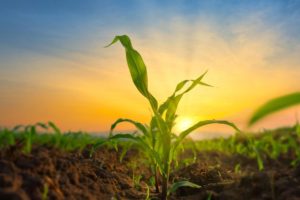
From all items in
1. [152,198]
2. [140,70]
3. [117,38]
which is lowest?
[152,198]

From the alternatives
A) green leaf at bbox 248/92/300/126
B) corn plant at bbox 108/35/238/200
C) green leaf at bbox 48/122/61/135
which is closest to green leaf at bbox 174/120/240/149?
corn plant at bbox 108/35/238/200

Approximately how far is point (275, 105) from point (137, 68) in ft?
5.12

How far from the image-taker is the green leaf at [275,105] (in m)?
1.58

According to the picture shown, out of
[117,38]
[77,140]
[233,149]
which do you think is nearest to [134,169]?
[77,140]

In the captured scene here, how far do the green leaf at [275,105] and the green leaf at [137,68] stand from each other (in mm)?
1367

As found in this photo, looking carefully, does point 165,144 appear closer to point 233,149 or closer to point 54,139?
point 54,139

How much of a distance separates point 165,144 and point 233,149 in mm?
4171

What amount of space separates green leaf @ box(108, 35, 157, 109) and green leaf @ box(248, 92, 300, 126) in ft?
4.49

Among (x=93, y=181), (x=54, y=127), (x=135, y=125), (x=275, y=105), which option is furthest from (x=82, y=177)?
(x=275, y=105)

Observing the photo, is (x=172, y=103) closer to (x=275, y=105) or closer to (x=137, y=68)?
(x=137, y=68)

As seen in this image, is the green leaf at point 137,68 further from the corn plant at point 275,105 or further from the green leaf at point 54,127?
the corn plant at point 275,105

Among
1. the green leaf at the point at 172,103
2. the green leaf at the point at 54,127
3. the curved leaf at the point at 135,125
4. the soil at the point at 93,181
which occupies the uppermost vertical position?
the green leaf at the point at 172,103

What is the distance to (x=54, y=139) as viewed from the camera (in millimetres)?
3096

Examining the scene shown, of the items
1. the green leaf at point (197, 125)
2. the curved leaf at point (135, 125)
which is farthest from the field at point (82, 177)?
the curved leaf at point (135, 125)
